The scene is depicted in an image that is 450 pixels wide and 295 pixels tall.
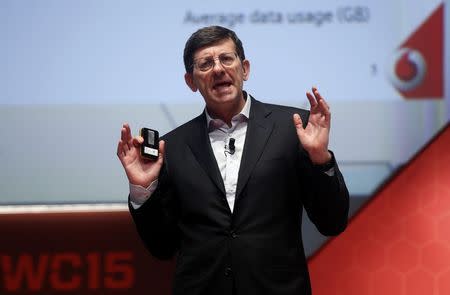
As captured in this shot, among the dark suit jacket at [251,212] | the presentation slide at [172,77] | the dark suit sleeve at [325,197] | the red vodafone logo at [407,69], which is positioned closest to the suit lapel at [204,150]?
the dark suit jacket at [251,212]

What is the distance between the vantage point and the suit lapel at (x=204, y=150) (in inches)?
55.9

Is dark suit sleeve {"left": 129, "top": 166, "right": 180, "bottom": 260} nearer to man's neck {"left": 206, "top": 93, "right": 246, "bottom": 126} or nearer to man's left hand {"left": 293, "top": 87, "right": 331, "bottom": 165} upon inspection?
man's neck {"left": 206, "top": 93, "right": 246, "bottom": 126}

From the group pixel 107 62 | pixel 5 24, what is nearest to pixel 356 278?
pixel 107 62

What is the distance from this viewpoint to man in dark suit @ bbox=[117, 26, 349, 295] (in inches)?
53.2

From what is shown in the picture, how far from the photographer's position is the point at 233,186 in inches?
56.6

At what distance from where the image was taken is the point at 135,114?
212 centimetres

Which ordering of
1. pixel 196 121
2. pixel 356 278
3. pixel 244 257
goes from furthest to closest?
1. pixel 356 278
2. pixel 196 121
3. pixel 244 257

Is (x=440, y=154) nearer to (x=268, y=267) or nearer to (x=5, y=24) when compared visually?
(x=268, y=267)

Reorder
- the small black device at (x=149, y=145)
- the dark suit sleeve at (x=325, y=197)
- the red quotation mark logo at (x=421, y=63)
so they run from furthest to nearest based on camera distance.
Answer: the red quotation mark logo at (x=421, y=63) < the small black device at (x=149, y=145) < the dark suit sleeve at (x=325, y=197)

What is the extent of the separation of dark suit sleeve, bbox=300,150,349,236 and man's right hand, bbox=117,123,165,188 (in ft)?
1.31

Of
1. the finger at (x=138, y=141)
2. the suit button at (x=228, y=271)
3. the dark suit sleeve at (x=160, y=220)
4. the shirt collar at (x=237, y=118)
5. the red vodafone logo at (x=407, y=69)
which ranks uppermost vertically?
the red vodafone logo at (x=407, y=69)

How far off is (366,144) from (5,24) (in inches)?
59.3

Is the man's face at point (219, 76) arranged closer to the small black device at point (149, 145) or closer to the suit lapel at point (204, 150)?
the suit lapel at point (204, 150)

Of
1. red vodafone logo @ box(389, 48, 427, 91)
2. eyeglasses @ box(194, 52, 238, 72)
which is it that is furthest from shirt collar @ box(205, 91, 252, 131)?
red vodafone logo @ box(389, 48, 427, 91)
